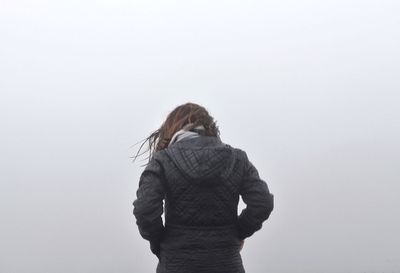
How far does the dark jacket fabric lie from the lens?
65.2 inches

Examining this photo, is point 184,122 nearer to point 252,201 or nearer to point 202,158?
point 202,158

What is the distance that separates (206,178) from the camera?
1.66 metres

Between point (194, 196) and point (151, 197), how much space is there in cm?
13

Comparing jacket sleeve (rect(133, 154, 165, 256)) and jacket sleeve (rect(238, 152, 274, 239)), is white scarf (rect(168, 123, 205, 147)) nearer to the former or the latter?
jacket sleeve (rect(133, 154, 165, 256))

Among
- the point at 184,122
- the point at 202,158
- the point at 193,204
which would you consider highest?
the point at 184,122

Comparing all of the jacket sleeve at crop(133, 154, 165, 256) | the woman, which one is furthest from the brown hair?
the jacket sleeve at crop(133, 154, 165, 256)

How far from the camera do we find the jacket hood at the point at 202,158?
165cm

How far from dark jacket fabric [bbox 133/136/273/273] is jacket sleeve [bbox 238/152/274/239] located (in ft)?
0.10

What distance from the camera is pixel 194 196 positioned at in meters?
1.67

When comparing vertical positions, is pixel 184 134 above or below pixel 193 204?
above

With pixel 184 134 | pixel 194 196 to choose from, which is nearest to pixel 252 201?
pixel 194 196
